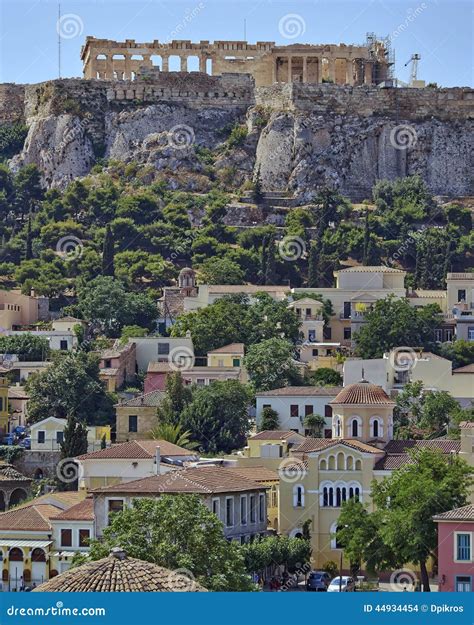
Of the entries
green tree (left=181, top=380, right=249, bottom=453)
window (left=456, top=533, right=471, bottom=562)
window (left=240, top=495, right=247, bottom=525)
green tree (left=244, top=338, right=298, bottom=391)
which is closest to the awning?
window (left=240, top=495, right=247, bottom=525)

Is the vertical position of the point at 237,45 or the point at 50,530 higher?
the point at 237,45

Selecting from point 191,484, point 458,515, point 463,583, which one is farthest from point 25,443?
point 463,583

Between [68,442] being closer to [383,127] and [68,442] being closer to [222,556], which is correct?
[222,556]

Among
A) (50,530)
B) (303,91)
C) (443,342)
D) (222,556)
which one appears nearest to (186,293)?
(443,342)

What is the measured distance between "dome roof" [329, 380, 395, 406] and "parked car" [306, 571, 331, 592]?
10377 mm

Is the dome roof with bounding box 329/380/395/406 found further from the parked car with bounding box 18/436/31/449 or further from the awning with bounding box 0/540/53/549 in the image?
the parked car with bounding box 18/436/31/449

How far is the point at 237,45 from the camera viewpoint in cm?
13425

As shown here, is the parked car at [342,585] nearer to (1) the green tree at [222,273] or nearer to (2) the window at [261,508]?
(2) the window at [261,508]

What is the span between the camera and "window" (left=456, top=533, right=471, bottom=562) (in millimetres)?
61719

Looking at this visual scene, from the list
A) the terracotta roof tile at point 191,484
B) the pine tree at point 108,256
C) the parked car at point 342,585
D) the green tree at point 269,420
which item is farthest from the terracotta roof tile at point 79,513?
the pine tree at point 108,256

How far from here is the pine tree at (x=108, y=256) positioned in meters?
114

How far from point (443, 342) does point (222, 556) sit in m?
48.3

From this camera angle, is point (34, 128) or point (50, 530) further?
point (34, 128)

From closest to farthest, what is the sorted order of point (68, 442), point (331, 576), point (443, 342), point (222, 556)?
point (222, 556) → point (331, 576) → point (68, 442) → point (443, 342)
